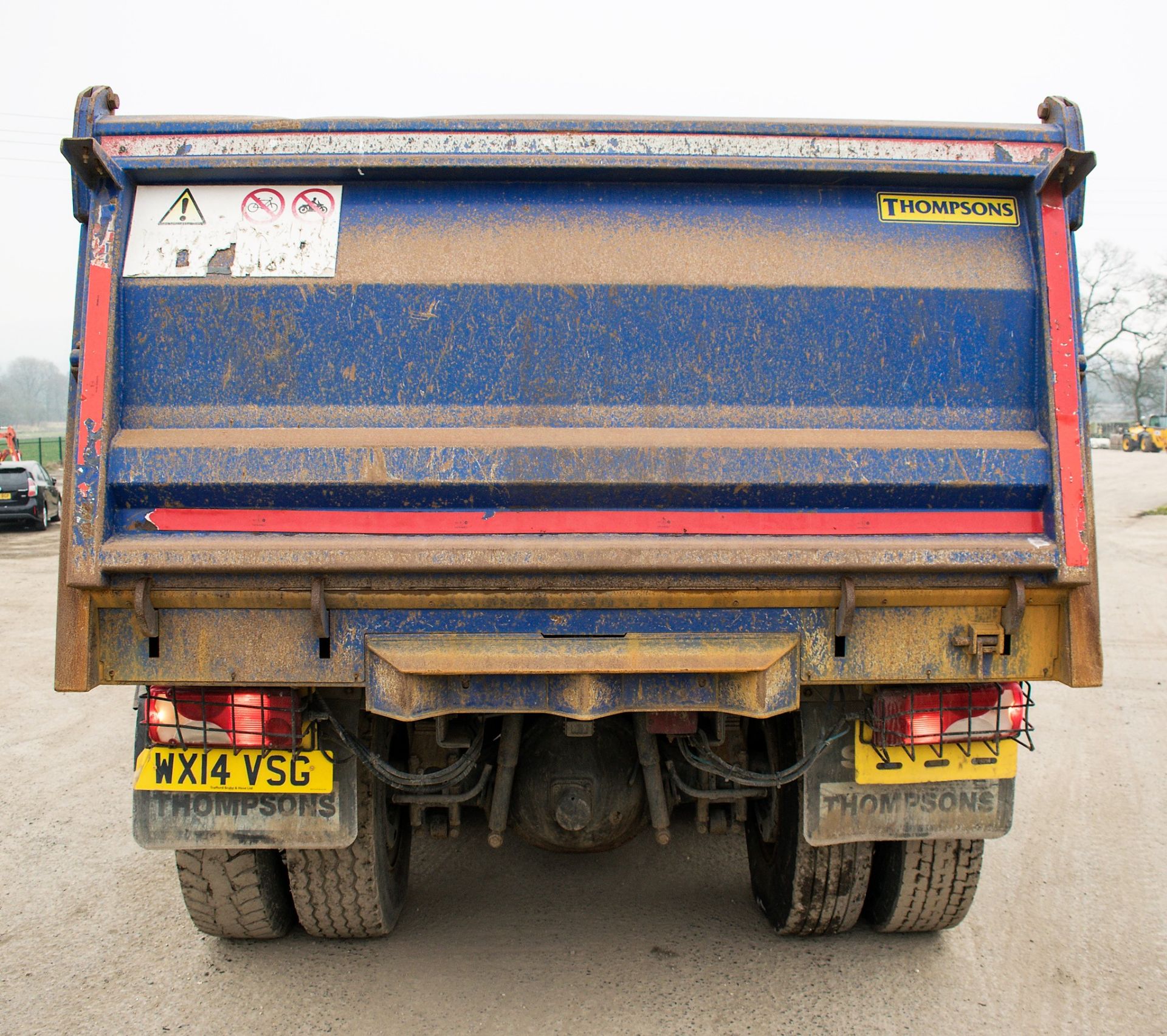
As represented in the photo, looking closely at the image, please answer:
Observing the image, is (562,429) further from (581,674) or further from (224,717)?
(224,717)

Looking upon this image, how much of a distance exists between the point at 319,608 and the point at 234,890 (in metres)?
1.37

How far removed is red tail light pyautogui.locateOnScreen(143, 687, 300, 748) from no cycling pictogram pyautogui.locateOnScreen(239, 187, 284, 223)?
4.41 feet

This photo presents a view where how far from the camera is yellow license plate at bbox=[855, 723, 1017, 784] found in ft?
9.36

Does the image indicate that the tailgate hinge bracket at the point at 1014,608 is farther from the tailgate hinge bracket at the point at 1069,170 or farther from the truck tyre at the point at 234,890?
the truck tyre at the point at 234,890

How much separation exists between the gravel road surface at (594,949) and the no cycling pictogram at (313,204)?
8.10 ft

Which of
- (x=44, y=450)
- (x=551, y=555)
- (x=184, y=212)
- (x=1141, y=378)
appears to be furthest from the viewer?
(x=1141, y=378)

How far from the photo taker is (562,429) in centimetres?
260

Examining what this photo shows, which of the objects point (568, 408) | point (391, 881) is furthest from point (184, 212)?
point (391, 881)

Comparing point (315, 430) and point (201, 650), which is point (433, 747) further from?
point (315, 430)

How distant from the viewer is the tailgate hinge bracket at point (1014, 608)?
251 cm

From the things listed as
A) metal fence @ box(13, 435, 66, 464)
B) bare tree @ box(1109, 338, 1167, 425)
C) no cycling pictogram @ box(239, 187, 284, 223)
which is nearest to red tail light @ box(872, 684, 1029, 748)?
no cycling pictogram @ box(239, 187, 284, 223)

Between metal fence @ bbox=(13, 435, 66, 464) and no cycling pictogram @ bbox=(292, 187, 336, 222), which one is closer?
no cycling pictogram @ bbox=(292, 187, 336, 222)

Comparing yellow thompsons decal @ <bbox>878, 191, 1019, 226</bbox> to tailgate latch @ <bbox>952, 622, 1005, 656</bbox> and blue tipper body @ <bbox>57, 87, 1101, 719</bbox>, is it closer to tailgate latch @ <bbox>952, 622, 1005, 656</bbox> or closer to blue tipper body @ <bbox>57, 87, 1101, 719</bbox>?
blue tipper body @ <bbox>57, 87, 1101, 719</bbox>

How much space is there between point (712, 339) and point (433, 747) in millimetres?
1674
